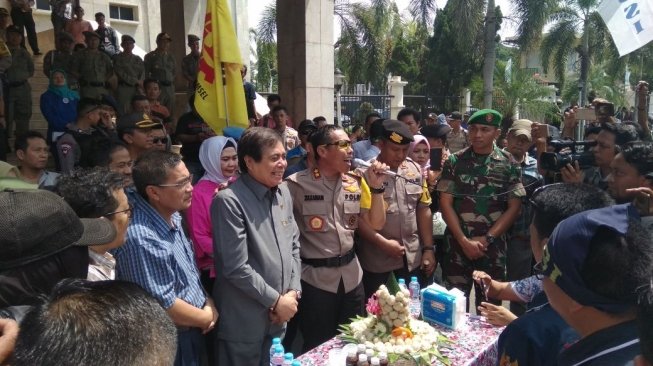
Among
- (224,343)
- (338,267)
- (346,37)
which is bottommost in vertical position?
(224,343)

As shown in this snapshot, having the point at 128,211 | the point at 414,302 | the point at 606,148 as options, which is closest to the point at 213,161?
the point at 128,211

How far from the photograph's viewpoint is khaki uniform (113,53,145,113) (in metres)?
9.16

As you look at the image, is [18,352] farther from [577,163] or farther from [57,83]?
[57,83]

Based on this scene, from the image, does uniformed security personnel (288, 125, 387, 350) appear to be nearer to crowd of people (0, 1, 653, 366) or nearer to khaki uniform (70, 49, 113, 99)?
crowd of people (0, 1, 653, 366)

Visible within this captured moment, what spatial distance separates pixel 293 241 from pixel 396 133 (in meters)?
1.18

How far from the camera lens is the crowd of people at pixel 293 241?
4.02 feet

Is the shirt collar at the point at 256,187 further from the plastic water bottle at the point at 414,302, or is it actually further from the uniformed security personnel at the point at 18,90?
the uniformed security personnel at the point at 18,90

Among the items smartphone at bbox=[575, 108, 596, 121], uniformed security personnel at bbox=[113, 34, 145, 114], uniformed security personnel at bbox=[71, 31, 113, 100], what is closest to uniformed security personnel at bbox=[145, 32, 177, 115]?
uniformed security personnel at bbox=[113, 34, 145, 114]

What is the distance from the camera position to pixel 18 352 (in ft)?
3.13

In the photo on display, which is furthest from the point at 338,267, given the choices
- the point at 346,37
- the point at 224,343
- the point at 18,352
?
the point at 346,37

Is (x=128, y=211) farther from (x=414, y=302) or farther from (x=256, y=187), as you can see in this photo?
(x=414, y=302)

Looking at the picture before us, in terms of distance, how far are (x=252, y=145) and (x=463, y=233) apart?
6.24 feet

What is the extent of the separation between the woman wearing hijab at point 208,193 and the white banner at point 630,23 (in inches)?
157

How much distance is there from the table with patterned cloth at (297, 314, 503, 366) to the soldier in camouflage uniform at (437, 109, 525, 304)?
943 mm
